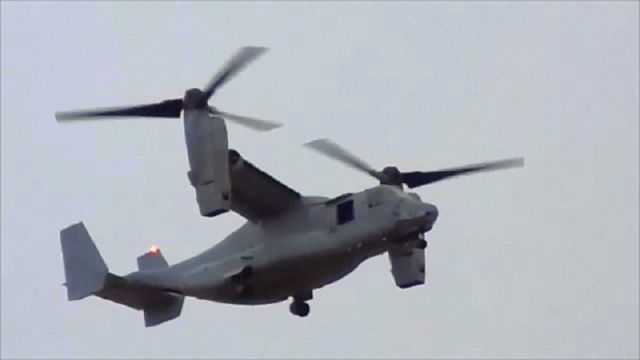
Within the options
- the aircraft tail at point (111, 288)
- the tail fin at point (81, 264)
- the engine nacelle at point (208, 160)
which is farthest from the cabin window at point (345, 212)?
the tail fin at point (81, 264)

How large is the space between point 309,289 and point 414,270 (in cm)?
319

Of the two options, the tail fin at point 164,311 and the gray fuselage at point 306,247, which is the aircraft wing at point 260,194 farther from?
the tail fin at point 164,311

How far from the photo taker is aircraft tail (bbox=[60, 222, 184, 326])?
237ft

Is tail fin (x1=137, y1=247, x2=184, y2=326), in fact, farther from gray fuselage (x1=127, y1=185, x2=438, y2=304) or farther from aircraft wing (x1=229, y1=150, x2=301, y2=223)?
aircraft wing (x1=229, y1=150, x2=301, y2=223)

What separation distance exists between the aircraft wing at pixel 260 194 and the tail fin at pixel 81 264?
4.15 metres

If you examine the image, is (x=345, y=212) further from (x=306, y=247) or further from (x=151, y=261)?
(x=151, y=261)

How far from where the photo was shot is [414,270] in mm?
72438

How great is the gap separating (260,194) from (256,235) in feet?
3.72

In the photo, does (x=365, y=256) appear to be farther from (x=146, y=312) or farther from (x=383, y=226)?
(x=146, y=312)

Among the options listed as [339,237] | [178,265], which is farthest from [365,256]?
[178,265]

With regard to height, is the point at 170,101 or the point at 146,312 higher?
the point at 170,101

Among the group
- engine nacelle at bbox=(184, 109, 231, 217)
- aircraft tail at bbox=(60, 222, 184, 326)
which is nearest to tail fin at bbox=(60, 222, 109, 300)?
aircraft tail at bbox=(60, 222, 184, 326)

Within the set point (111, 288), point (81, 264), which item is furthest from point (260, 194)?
Result: point (81, 264)

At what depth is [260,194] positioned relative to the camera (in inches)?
2842
